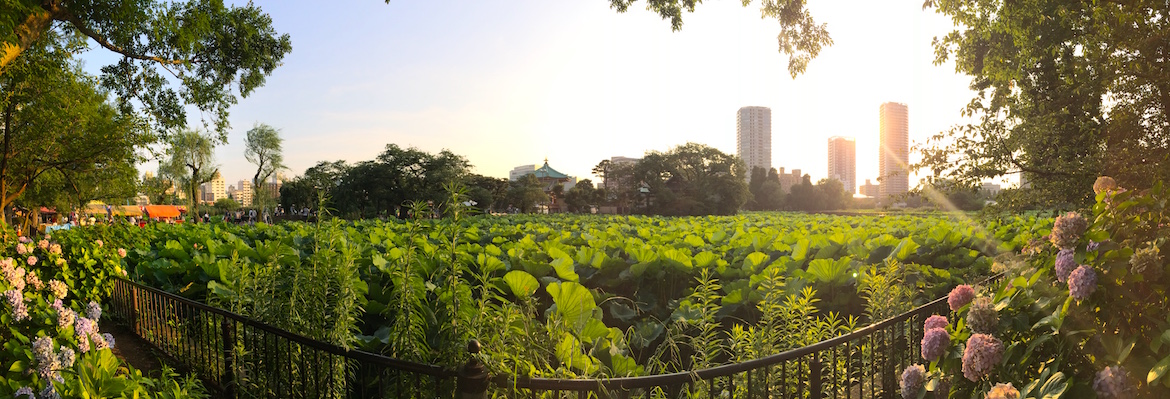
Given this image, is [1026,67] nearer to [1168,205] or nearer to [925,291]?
[925,291]

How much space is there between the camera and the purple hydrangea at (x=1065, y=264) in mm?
2041

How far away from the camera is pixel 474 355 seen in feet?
7.16

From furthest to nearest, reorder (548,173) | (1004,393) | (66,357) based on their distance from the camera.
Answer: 1. (548,173)
2. (66,357)
3. (1004,393)

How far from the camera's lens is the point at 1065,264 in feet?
6.72

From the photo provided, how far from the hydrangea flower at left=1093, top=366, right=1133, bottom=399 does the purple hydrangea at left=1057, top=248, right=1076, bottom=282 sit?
0.40 meters

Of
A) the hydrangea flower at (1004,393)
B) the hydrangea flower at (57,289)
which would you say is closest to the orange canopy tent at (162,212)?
the hydrangea flower at (57,289)

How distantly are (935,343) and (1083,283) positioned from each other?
2.02ft

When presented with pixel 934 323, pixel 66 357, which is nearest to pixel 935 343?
pixel 934 323

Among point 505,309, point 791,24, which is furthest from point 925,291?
point 505,309

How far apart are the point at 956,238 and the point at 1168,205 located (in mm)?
9311

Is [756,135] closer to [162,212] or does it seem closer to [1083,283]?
[162,212]

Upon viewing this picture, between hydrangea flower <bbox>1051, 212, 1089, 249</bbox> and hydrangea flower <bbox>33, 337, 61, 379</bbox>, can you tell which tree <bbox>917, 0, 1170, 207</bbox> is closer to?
hydrangea flower <bbox>1051, 212, 1089, 249</bbox>

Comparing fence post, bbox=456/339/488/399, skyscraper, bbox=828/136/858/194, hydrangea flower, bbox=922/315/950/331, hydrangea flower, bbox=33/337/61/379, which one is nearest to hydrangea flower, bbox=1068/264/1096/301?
hydrangea flower, bbox=922/315/950/331

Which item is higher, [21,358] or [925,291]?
[21,358]
